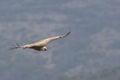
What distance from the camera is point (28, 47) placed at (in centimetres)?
1891

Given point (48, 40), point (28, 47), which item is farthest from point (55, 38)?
point (28, 47)

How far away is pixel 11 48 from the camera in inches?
744

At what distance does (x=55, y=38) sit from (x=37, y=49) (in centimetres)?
106

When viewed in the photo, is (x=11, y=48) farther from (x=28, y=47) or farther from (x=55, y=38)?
(x=55, y=38)

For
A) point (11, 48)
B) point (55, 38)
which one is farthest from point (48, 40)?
point (11, 48)

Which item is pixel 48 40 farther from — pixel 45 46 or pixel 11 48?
pixel 11 48

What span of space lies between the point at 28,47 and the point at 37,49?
50cm

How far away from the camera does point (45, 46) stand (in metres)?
19.7

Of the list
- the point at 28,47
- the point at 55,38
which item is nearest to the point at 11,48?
the point at 28,47

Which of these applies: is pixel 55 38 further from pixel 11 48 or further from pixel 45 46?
pixel 11 48

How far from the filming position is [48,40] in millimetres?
19891

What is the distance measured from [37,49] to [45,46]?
539 millimetres

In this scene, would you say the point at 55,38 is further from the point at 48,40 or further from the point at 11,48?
the point at 11,48

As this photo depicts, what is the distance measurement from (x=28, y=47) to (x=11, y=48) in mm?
639
